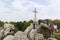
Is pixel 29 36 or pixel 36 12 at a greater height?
pixel 36 12

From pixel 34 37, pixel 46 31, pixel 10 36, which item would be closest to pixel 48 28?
pixel 46 31

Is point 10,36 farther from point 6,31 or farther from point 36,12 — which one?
point 36,12

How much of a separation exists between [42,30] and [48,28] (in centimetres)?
64

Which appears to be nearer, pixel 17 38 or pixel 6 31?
Answer: pixel 17 38

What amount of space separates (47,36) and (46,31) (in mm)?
569

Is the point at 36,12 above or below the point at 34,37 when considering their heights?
above

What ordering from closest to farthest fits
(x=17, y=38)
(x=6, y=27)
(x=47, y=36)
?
(x=17, y=38), (x=47, y=36), (x=6, y=27)

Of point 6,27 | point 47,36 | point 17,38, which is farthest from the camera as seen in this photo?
point 6,27

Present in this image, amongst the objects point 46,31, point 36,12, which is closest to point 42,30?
point 46,31

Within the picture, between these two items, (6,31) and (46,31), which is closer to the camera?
(46,31)

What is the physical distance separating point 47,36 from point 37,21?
189cm

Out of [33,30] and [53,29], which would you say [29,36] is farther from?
[53,29]

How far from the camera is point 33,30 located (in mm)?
22953

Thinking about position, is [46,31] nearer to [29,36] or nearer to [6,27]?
[29,36]
